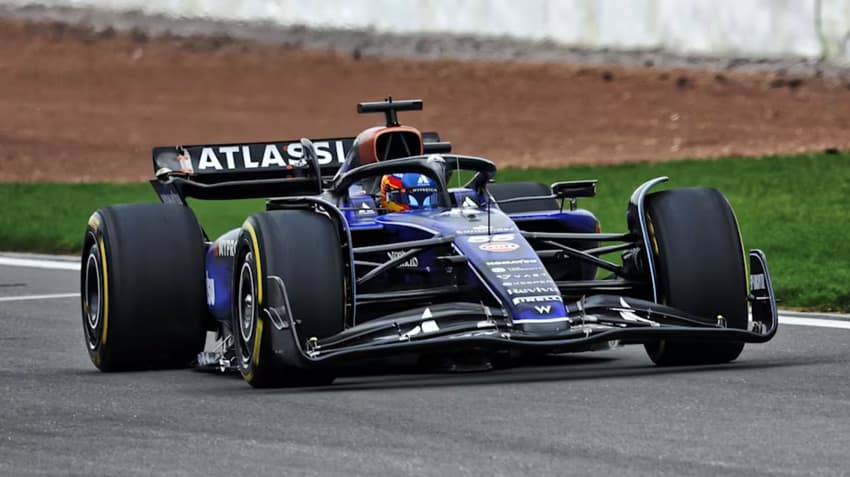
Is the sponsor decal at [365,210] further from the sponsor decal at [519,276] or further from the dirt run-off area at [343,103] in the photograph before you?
the dirt run-off area at [343,103]

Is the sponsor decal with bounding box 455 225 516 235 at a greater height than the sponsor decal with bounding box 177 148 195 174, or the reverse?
the sponsor decal with bounding box 177 148 195 174

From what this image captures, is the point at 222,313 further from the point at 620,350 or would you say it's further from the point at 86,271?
the point at 620,350

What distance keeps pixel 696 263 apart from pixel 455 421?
2433 millimetres

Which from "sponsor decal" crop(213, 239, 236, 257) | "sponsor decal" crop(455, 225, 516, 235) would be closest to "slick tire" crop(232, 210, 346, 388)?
"sponsor decal" crop(455, 225, 516, 235)

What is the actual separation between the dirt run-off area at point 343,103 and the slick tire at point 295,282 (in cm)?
2176

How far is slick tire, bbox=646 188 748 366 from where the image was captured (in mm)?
10414

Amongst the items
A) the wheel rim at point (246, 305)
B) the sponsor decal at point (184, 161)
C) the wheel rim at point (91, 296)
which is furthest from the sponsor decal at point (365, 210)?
the sponsor decal at point (184, 161)

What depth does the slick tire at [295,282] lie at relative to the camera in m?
9.72

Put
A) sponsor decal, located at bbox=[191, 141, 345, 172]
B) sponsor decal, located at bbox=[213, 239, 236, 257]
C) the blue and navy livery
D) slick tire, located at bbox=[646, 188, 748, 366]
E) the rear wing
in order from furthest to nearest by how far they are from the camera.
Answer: sponsor decal, located at bbox=[191, 141, 345, 172]
the rear wing
sponsor decal, located at bbox=[213, 239, 236, 257]
slick tire, located at bbox=[646, 188, 748, 366]
the blue and navy livery

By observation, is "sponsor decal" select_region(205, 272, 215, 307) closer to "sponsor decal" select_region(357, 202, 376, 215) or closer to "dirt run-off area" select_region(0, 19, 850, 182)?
"sponsor decal" select_region(357, 202, 376, 215)

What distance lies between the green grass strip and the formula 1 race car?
13.6ft

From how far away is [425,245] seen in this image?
33.3 feet

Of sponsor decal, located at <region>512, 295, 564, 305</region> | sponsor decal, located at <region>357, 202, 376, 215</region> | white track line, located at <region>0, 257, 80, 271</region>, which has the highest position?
sponsor decal, located at <region>357, 202, 376, 215</region>

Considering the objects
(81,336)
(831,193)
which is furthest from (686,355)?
(831,193)
